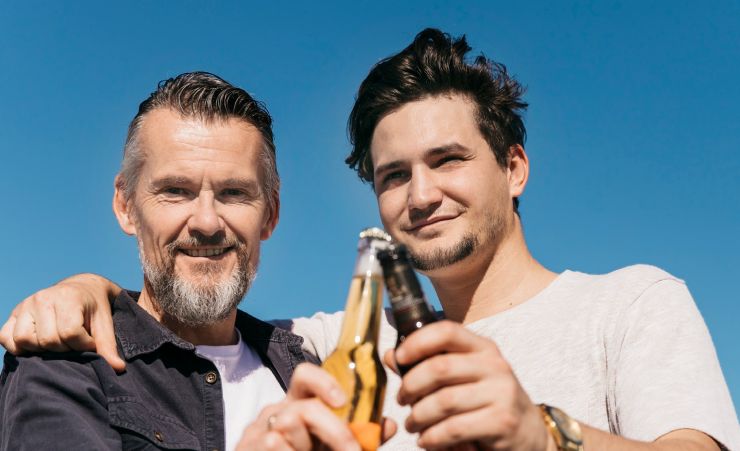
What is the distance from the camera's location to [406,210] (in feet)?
15.0

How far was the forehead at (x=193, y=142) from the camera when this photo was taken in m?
4.12

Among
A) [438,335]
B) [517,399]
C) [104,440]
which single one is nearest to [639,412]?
[517,399]

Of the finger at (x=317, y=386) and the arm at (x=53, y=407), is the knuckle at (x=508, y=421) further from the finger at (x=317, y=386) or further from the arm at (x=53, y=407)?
the arm at (x=53, y=407)

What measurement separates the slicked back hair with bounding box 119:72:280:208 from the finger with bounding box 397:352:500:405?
294 cm

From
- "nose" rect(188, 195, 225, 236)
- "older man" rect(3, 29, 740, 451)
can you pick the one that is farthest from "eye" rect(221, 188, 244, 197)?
"older man" rect(3, 29, 740, 451)

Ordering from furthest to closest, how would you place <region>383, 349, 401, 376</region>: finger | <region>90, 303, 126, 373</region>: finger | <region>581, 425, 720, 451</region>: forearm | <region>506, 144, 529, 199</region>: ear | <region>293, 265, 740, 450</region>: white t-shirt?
<region>506, 144, 529, 199</region>: ear < <region>90, 303, 126, 373</region>: finger < <region>293, 265, 740, 450</region>: white t-shirt < <region>581, 425, 720, 451</region>: forearm < <region>383, 349, 401, 376</region>: finger

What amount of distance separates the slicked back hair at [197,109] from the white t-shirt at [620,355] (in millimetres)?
1923

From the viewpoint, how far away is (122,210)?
4.54 meters

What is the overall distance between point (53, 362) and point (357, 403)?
2098mm

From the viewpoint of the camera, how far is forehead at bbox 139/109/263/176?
13.5 feet

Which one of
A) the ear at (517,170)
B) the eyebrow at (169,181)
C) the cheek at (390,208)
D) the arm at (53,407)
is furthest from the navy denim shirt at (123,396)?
the ear at (517,170)

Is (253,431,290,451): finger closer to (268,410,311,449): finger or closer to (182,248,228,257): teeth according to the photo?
(268,410,311,449): finger

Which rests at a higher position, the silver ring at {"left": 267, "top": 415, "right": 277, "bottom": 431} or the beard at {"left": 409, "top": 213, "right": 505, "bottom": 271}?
the beard at {"left": 409, "top": 213, "right": 505, "bottom": 271}

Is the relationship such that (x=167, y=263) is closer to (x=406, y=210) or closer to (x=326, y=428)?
(x=406, y=210)
